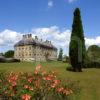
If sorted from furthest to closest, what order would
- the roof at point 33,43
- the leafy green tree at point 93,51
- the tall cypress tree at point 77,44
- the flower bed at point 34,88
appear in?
1. the roof at point 33,43
2. the leafy green tree at point 93,51
3. the tall cypress tree at point 77,44
4. the flower bed at point 34,88

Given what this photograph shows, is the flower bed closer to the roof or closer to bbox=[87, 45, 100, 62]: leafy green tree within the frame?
bbox=[87, 45, 100, 62]: leafy green tree

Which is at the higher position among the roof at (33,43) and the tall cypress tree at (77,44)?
the roof at (33,43)

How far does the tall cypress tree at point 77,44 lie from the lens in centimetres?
3500

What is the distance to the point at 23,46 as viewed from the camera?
13362 centimetres

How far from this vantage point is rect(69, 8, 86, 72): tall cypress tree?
35.0 meters

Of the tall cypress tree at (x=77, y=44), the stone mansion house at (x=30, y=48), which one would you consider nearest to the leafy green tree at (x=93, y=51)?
the tall cypress tree at (x=77, y=44)

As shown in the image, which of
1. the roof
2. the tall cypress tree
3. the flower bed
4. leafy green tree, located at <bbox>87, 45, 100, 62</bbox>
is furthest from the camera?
the roof

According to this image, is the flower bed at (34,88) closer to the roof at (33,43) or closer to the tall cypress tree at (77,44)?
the tall cypress tree at (77,44)

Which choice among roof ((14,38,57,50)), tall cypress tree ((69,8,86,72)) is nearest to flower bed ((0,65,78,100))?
tall cypress tree ((69,8,86,72))

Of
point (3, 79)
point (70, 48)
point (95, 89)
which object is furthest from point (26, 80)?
point (70, 48)

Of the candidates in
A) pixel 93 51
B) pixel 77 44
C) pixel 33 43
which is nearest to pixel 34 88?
pixel 77 44

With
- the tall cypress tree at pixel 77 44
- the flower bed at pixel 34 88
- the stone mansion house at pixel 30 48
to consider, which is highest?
the stone mansion house at pixel 30 48

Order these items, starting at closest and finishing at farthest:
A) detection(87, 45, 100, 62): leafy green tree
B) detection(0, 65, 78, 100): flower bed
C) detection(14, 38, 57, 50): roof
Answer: detection(0, 65, 78, 100): flower bed < detection(87, 45, 100, 62): leafy green tree < detection(14, 38, 57, 50): roof

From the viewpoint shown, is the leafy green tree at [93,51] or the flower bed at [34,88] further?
the leafy green tree at [93,51]
